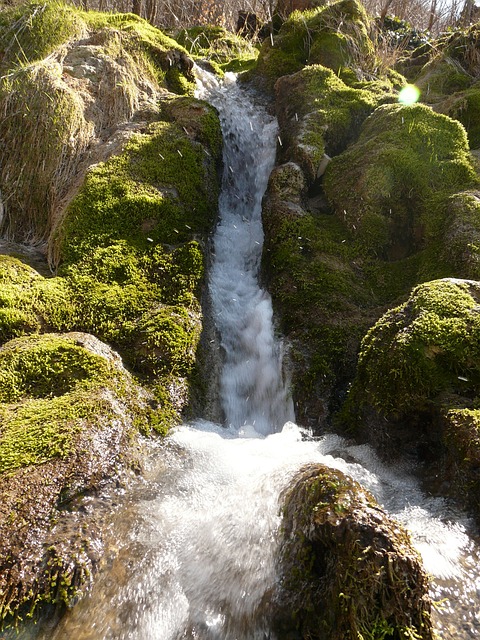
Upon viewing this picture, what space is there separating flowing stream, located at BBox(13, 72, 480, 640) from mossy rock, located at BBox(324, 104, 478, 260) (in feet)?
7.37

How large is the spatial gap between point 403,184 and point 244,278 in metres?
2.37

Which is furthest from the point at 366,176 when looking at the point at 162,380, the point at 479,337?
the point at 162,380

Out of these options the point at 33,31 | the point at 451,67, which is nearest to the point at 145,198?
the point at 33,31

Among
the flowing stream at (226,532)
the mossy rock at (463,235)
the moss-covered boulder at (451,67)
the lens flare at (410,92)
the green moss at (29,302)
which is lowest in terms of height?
the flowing stream at (226,532)

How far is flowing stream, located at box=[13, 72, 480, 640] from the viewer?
2.40 metres

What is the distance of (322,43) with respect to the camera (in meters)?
9.88

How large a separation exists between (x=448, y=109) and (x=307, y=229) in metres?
4.12

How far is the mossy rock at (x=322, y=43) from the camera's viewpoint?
9781 mm

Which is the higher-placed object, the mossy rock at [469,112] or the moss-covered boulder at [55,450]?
the mossy rock at [469,112]

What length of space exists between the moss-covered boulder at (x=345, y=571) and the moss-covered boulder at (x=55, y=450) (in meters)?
1.15

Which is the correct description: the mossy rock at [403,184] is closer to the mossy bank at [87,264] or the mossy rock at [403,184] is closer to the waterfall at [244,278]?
the waterfall at [244,278]

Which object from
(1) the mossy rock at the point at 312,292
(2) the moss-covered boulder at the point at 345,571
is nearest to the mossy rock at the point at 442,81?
(1) the mossy rock at the point at 312,292

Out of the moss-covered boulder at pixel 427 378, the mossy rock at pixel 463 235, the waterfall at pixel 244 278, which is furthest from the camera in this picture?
the waterfall at pixel 244 278

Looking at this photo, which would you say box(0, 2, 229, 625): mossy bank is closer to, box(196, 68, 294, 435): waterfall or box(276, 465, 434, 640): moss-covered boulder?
box(196, 68, 294, 435): waterfall
